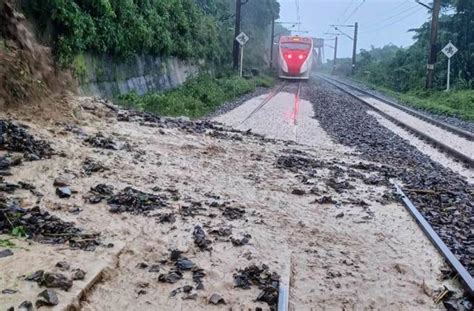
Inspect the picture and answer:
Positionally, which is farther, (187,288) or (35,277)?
(187,288)

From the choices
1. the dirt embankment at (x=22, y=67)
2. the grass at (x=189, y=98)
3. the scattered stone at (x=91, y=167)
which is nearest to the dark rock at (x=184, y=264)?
the scattered stone at (x=91, y=167)

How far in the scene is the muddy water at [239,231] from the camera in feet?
14.4

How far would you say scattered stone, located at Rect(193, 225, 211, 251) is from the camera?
5.24 meters

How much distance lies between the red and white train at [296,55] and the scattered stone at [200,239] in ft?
121

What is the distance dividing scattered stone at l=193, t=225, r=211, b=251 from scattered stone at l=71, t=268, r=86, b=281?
1.30 metres

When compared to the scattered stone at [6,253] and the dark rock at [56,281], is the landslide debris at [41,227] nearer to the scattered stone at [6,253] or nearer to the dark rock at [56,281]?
the scattered stone at [6,253]

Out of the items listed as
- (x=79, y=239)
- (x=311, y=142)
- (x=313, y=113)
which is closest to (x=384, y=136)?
(x=311, y=142)

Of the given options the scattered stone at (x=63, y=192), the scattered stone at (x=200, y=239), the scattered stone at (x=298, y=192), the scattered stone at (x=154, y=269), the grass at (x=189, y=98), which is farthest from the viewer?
the grass at (x=189, y=98)

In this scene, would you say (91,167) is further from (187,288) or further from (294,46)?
(294,46)

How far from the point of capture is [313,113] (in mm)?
20703

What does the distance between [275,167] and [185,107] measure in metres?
8.95

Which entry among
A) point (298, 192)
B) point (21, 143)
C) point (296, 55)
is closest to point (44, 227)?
point (21, 143)

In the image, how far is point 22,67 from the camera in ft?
28.7

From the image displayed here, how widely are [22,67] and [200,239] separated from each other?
5194mm
